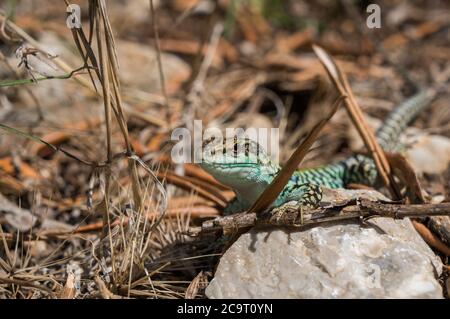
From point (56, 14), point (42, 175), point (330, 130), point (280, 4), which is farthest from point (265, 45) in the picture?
point (42, 175)

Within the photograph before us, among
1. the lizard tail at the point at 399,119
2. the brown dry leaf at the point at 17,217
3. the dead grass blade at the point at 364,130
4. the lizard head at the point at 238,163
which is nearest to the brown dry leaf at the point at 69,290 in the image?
the brown dry leaf at the point at 17,217

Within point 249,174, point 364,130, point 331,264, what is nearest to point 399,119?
point 364,130

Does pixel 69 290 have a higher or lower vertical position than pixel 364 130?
lower

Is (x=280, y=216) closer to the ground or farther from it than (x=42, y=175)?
closer to the ground

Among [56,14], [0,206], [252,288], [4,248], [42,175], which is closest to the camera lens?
[252,288]

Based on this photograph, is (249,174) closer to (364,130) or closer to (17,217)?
(364,130)

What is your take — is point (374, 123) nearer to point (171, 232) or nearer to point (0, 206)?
point (171, 232)
